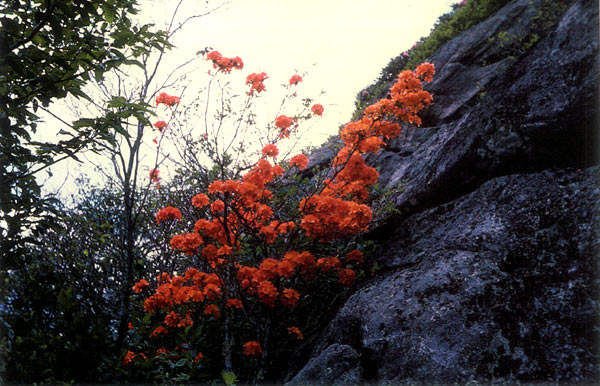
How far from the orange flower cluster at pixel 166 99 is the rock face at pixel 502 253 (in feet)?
8.91

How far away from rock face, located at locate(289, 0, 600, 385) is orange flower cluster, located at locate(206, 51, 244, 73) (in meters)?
2.40

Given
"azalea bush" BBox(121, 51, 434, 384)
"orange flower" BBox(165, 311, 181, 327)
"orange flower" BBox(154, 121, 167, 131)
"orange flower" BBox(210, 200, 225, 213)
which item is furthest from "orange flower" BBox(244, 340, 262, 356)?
"orange flower" BBox(154, 121, 167, 131)

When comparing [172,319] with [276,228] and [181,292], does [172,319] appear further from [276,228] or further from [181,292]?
[276,228]

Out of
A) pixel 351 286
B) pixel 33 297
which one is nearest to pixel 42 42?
pixel 33 297

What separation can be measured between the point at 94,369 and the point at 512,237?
10.0 ft

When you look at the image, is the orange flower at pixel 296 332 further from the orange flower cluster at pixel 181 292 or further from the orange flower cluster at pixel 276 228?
the orange flower cluster at pixel 181 292

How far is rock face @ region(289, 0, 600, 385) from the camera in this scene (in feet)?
6.73

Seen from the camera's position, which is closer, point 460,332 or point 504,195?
point 460,332

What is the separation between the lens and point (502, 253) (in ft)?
8.40

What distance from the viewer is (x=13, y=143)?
2.48 meters

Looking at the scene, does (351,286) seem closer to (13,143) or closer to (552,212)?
(552,212)

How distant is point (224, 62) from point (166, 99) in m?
0.77

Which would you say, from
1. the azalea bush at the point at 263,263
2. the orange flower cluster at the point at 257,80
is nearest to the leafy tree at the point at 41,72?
the azalea bush at the point at 263,263

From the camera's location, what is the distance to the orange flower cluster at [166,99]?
414cm
